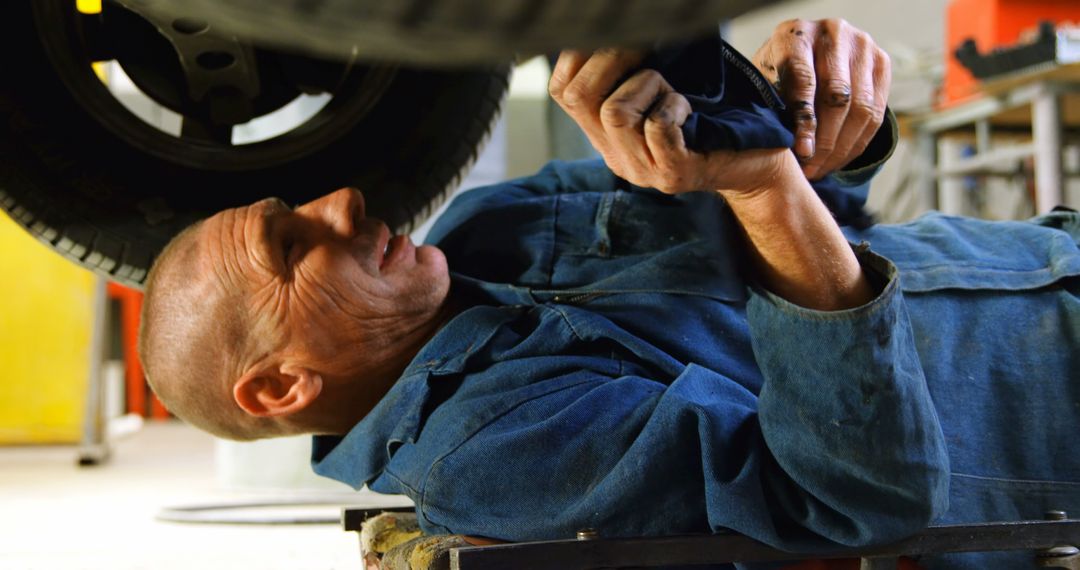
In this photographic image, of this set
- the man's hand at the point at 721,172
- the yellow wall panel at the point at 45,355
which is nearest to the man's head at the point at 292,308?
the man's hand at the point at 721,172

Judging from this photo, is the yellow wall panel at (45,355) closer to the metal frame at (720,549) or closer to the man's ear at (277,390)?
the man's ear at (277,390)

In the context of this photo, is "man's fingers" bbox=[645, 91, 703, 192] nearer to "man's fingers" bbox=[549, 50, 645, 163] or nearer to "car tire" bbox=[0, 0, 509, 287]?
"man's fingers" bbox=[549, 50, 645, 163]

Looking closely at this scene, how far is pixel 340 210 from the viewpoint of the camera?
4.30 ft

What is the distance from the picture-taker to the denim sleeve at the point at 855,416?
0.91 metres

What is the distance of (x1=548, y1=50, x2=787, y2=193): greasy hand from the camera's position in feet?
2.59

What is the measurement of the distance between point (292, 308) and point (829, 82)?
0.68 metres

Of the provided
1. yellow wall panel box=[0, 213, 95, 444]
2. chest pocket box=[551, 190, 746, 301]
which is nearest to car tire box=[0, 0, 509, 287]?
chest pocket box=[551, 190, 746, 301]

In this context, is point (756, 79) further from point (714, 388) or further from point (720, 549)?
point (720, 549)

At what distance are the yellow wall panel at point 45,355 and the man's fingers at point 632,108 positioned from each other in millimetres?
3572

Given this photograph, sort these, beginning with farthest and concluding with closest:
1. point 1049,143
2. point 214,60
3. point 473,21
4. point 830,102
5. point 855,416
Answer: point 1049,143, point 214,60, point 830,102, point 855,416, point 473,21

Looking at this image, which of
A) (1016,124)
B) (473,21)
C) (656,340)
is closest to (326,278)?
(656,340)

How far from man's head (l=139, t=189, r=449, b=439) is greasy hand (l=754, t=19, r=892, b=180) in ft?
1.63

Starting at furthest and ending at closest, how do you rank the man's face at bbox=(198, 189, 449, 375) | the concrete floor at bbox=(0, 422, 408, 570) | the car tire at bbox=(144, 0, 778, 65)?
the concrete floor at bbox=(0, 422, 408, 570) → the man's face at bbox=(198, 189, 449, 375) → the car tire at bbox=(144, 0, 778, 65)

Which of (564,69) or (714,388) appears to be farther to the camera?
(714,388)
